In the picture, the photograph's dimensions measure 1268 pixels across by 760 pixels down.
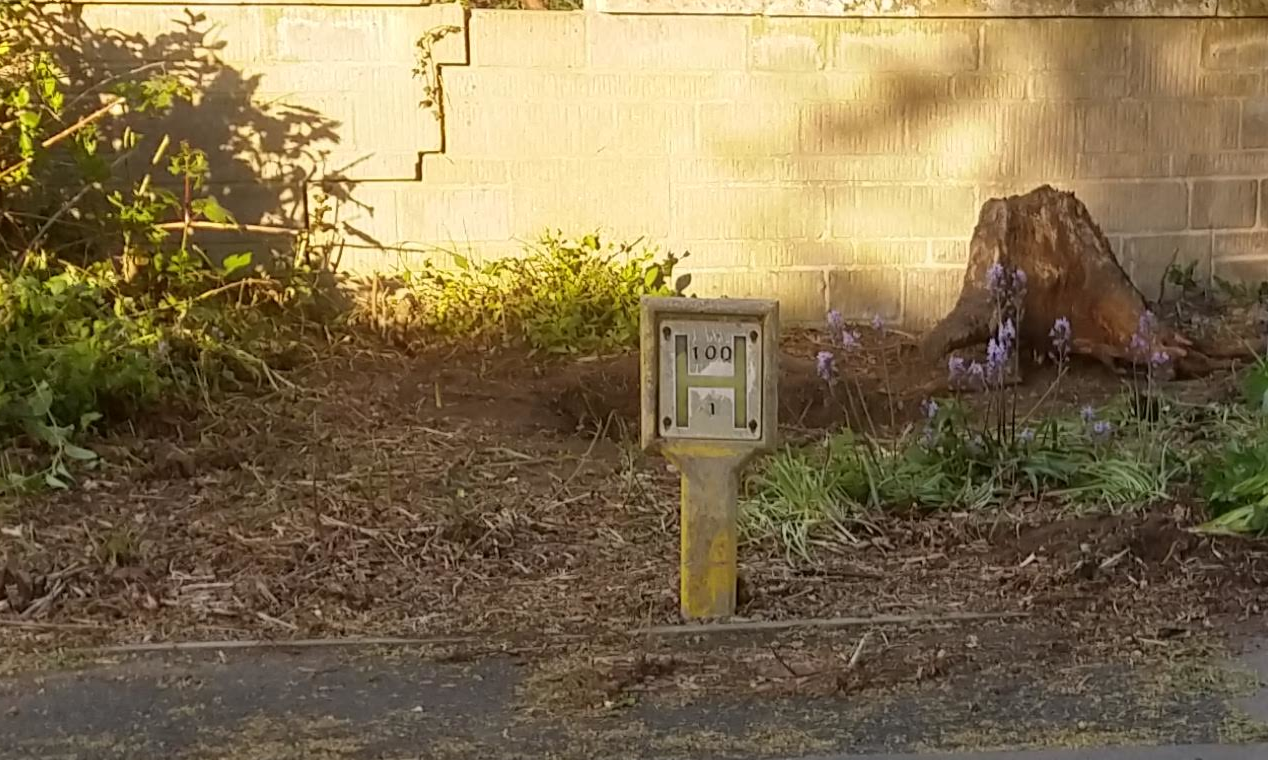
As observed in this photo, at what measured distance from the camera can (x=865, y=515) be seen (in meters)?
4.45

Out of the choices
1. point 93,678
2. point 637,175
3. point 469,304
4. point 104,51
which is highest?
point 104,51

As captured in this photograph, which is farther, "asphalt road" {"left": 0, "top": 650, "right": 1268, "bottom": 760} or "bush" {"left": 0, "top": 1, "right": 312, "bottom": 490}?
"bush" {"left": 0, "top": 1, "right": 312, "bottom": 490}

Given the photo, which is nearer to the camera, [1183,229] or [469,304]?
[469,304]


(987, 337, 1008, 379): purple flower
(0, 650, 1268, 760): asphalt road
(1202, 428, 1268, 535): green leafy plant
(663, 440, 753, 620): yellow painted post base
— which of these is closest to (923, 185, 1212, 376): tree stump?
(987, 337, 1008, 379): purple flower

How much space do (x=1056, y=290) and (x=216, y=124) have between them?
3848mm

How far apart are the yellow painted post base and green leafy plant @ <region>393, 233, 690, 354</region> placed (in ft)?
9.78

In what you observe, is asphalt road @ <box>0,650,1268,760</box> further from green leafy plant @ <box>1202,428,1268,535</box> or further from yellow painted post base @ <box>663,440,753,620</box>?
green leafy plant @ <box>1202,428,1268,535</box>

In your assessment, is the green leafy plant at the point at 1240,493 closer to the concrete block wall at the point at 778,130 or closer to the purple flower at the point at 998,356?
the purple flower at the point at 998,356

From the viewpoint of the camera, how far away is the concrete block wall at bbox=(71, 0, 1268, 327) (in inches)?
269

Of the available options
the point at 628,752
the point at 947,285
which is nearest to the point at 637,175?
the point at 947,285

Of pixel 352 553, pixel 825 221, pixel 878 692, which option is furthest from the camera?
pixel 825 221

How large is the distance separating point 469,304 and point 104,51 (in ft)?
6.55

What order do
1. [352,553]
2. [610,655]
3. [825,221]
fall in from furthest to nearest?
[825,221]
[352,553]
[610,655]

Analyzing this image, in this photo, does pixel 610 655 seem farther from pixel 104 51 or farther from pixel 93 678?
pixel 104 51
